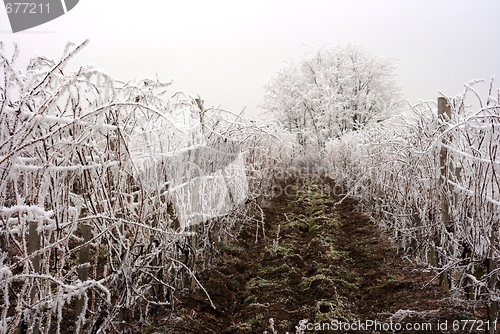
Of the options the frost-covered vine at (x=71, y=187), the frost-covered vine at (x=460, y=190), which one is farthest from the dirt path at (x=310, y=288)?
the frost-covered vine at (x=71, y=187)

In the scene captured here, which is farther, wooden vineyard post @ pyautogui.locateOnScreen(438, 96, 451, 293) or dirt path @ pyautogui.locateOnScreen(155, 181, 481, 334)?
wooden vineyard post @ pyautogui.locateOnScreen(438, 96, 451, 293)

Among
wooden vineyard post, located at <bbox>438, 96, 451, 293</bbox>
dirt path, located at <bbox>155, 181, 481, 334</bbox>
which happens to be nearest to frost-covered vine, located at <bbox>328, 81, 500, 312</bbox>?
wooden vineyard post, located at <bbox>438, 96, 451, 293</bbox>

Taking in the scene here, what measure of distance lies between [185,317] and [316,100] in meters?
27.1

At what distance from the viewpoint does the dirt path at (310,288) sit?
153 inches

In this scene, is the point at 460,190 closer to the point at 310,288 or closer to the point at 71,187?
the point at 310,288

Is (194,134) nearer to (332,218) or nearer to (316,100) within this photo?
(332,218)

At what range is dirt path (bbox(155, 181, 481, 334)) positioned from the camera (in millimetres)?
3875

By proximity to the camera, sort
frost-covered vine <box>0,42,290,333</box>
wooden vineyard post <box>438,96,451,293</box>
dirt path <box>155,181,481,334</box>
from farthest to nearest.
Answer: wooden vineyard post <box>438,96,451,293</box>
dirt path <box>155,181,481,334</box>
frost-covered vine <box>0,42,290,333</box>

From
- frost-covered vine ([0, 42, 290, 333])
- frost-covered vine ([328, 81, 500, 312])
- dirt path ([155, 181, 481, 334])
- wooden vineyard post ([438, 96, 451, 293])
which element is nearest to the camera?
frost-covered vine ([0, 42, 290, 333])

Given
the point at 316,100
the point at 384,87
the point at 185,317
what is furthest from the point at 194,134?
the point at 384,87

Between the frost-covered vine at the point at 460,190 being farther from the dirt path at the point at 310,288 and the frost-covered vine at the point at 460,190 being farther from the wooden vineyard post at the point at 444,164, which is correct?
the dirt path at the point at 310,288

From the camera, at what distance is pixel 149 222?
311 centimetres

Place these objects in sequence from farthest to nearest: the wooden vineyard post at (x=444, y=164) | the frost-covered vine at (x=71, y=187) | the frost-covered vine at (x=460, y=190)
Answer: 1. the wooden vineyard post at (x=444, y=164)
2. the frost-covered vine at (x=460, y=190)
3. the frost-covered vine at (x=71, y=187)

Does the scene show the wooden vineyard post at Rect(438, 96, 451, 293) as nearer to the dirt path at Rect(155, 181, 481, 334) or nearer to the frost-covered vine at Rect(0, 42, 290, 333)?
the dirt path at Rect(155, 181, 481, 334)
